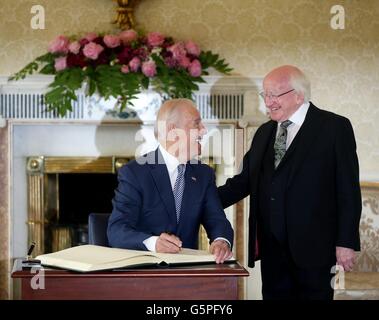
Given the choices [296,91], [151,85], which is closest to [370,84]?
[151,85]

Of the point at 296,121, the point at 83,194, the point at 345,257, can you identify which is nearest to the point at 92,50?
the point at 83,194

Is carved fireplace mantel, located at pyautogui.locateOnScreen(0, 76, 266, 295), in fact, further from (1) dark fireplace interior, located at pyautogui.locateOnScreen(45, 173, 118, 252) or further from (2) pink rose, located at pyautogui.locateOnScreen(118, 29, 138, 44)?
(2) pink rose, located at pyautogui.locateOnScreen(118, 29, 138, 44)

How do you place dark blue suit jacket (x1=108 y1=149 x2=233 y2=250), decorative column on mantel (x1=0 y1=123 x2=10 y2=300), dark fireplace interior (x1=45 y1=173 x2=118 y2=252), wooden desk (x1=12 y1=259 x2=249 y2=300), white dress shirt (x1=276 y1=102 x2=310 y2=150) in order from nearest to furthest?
wooden desk (x1=12 y1=259 x2=249 y2=300) < dark blue suit jacket (x1=108 y1=149 x2=233 y2=250) < white dress shirt (x1=276 y1=102 x2=310 y2=150) < decorative column on mantel (x1=0 y1=123 x2=10 y2=300) < dark fireplace interior (x1=45 y1=173 x2=118 y2=252)

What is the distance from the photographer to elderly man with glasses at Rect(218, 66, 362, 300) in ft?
7.00

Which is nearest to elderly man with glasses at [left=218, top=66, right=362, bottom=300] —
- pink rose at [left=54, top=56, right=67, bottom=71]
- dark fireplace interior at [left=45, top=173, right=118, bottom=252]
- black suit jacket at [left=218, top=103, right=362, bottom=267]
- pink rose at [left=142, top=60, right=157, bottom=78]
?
black suit jacket at [left=218, top=103, right=362, bottom=267]

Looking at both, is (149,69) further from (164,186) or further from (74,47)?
(164,186)

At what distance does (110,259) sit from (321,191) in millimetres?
842

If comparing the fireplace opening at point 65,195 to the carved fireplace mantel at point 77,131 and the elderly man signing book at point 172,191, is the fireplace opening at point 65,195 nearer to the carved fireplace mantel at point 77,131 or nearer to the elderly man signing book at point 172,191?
the carved fireplace mantel at point 77,131

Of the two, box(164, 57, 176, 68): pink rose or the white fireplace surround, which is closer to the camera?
box(164, 57, 176, 68): pink rose

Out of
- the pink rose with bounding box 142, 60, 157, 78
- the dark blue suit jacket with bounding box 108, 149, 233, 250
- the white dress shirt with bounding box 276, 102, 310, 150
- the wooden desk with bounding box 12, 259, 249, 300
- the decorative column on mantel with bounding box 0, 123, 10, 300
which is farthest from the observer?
the decorative column on mantel with bounding box 0, 123, 10, 300

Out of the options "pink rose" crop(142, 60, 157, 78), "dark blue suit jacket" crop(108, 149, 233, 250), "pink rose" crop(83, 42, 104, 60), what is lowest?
"dark blue suit jacket" crop(108, 149, 233, 250)

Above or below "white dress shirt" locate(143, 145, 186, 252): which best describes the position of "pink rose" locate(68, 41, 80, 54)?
above

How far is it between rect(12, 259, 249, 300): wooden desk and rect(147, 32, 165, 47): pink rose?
1.96 metres

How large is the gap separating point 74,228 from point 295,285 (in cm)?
178
